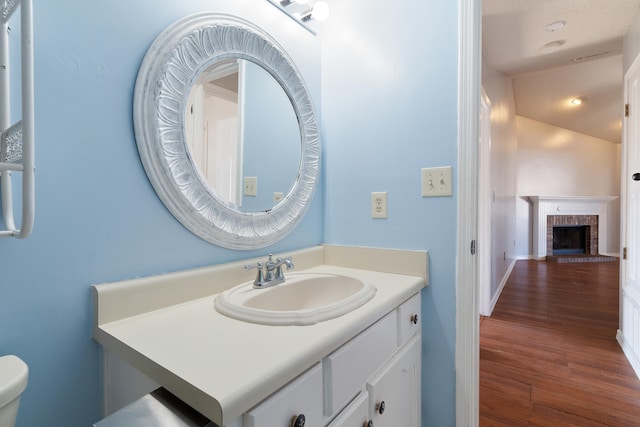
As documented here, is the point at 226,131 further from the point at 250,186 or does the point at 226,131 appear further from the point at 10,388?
the point at 10,388

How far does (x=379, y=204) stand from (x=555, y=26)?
240cm

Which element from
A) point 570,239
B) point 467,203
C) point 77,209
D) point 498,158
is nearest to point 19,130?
point 77,209

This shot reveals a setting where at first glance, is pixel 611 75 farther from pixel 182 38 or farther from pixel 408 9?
pixel 182 38

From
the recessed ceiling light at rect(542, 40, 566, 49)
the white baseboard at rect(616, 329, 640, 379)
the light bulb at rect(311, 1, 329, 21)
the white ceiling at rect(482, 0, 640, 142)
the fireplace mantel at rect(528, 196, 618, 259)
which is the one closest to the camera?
the light bulb at rect(311, 1, 329, 21)

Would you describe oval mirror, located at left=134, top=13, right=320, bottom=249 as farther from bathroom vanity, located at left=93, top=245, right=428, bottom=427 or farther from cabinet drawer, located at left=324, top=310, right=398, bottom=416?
cabinet drawer, located at left=324, top=310, right=398, bottom=416

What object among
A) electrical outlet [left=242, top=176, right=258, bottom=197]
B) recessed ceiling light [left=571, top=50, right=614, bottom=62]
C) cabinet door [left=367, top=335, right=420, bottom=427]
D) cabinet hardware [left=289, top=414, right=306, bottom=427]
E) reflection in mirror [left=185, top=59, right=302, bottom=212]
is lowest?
cabinet door [left=367, top=335, right=420, bottom=427]

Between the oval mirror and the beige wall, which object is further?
the beige wall

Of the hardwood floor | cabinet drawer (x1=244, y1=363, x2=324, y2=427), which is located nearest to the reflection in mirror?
cabinet drawer (x1=244, y1=363, x2=324, y2=427)

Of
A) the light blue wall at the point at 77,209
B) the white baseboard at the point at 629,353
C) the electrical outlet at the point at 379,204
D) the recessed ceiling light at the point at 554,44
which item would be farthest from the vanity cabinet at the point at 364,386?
the recessed ceiling light at the point at 554,44

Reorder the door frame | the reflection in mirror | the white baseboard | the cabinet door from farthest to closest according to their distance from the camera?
the white baseboard < the door frame < the reflection in mirror < the cabinet door

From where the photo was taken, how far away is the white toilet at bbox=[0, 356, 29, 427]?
1.73 ft

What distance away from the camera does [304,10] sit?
137 centimetres

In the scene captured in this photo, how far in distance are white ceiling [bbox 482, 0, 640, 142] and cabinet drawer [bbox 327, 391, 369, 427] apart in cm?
252

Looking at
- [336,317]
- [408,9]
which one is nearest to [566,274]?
[408,9]
